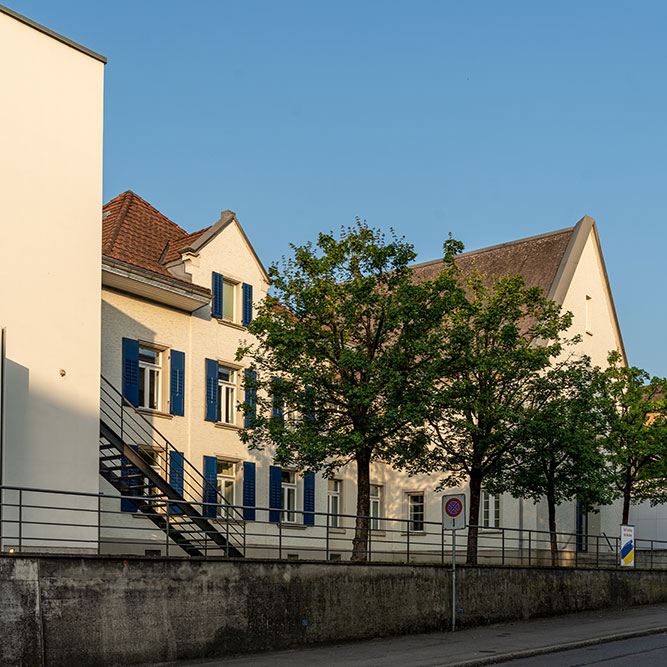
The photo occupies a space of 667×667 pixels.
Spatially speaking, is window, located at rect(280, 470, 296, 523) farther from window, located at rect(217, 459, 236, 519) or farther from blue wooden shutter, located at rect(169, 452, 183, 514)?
blue wooden shutter, located at rect(169, 452, 183, 514)

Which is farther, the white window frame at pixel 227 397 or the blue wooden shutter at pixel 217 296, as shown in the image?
the white window frame at pixel 227 397

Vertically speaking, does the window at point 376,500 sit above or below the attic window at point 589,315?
below

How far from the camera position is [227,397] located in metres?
28.5

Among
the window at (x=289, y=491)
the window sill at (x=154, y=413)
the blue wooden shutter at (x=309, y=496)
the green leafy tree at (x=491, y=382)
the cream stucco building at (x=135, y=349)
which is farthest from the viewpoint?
the blue wooden shutter at (x=309, y=496)

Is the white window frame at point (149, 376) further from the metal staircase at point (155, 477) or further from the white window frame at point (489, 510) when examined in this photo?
the white window frame at point (489, 510)

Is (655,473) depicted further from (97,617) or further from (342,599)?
(97,617)

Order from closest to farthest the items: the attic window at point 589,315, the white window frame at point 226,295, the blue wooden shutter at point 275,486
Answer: the white window frame at point 226,295, the blue wooden shutter at point 275,486, the attic window at point 589,315

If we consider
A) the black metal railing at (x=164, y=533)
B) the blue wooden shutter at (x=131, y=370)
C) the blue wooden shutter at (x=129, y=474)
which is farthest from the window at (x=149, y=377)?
the blue wooden shutter at (x=129, y=474)

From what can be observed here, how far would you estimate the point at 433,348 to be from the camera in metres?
21.8

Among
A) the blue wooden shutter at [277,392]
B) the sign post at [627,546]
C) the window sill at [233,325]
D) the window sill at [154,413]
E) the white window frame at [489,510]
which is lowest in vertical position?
the sign post at [627,546]

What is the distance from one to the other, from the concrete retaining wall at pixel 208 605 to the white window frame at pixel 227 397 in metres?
9.51

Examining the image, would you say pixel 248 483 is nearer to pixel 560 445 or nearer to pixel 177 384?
pixel 177 384

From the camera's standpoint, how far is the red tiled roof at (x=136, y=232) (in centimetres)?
2596

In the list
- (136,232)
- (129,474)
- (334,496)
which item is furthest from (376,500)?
(129,474)
